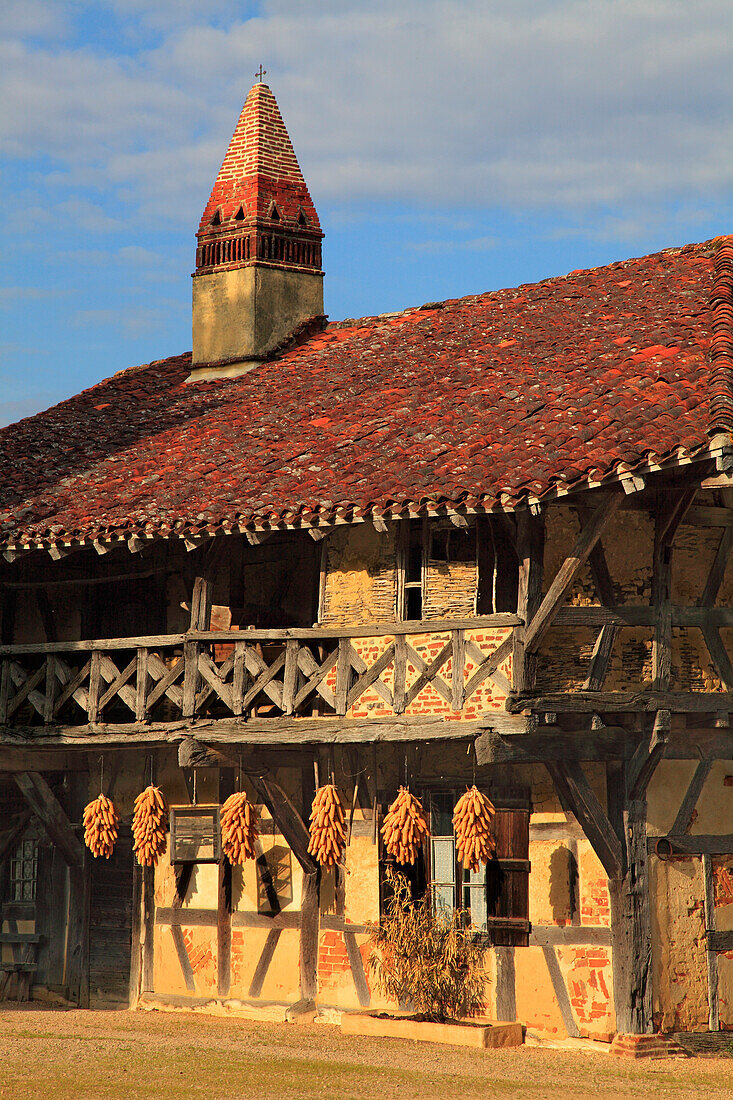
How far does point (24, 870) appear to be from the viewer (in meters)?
20.2

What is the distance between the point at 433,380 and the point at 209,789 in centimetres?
550

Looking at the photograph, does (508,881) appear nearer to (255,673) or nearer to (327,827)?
(327,827)

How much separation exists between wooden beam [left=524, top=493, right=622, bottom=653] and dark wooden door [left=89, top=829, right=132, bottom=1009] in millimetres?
7257

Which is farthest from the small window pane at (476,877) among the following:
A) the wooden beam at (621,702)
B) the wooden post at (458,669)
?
the wooden beam at (621,702)

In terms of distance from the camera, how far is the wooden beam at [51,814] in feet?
60.3

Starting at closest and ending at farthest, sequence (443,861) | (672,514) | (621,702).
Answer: (621,702)
(672,514)
(443,861)

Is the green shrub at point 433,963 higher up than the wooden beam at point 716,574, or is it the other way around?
the wooden beam at point 716,574

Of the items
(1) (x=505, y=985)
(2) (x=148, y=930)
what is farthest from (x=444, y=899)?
(2) (x=148, y=930)

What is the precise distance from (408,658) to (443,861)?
278 cm

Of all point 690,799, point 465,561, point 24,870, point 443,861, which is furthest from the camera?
point 24,870

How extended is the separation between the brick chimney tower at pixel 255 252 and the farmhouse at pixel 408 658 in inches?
91.7

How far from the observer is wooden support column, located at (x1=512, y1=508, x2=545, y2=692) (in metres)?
14.5

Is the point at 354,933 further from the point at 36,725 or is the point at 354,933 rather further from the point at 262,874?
the point at 36,725

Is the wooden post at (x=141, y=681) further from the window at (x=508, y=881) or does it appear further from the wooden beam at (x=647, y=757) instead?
the wooden beam at (x=647, y=757)
